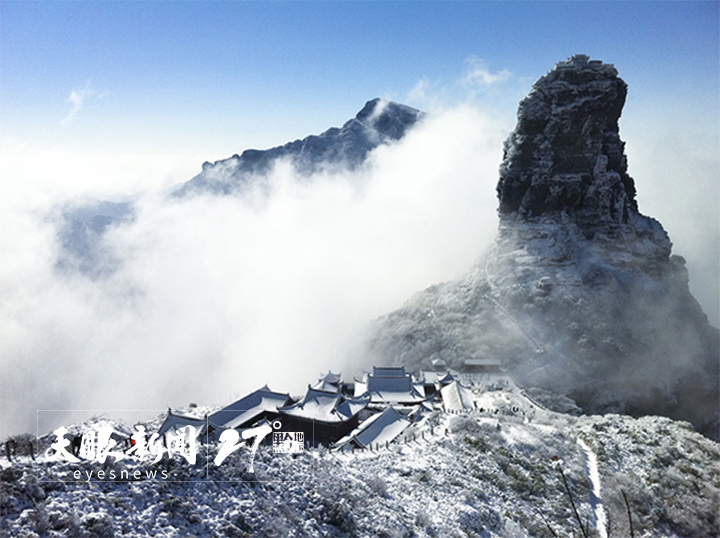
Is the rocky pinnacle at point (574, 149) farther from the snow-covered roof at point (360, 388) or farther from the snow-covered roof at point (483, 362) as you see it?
the snow-covered roof at point (360, 388)

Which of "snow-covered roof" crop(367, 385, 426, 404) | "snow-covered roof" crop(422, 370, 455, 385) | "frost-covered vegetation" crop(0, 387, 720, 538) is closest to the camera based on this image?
"frost-covered vegetation" crop(0, 387, 720, 538)

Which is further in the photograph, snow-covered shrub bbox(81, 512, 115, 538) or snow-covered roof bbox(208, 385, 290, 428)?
snow-covered roof bbox(208, 385, 290, 428)

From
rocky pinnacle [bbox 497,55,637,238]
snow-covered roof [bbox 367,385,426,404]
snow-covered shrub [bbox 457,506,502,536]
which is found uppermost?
rocky pinnacle [bbox 497,55,637,238]

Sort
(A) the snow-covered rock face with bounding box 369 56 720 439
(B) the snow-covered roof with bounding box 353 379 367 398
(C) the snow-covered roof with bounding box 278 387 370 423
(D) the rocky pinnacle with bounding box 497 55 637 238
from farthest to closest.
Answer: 1. (D) the rocky pinnacle with bounding box 497 55 637 238
2. (A) the snow-covered rock face with bounding box 369 56 720 439
3. (B) the snow-covered roof with bounding box 353 379 367 398
4. (C) the snow-covered roof with bounding box 278 387 370 423

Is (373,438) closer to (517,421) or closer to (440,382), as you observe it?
(517,421)

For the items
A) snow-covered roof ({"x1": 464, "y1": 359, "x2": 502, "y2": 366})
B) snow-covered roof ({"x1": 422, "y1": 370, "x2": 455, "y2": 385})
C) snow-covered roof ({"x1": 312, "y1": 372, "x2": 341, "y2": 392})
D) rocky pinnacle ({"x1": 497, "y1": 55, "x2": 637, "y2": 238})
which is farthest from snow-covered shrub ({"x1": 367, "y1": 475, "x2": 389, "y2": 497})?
rocky pinnacle ({"x1": 497, "y1": 55, "x2": 637, "y2": 238})

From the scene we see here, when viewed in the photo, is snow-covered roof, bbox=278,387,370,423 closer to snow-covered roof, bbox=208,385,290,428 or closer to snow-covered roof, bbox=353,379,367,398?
snow-covered roof, bbox=208,385,290,428

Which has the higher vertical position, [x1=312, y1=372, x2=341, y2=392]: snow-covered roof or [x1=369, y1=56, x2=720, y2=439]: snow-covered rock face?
[x1=369, y1=56, x2=720, y2=439]: snow-covered rock face
